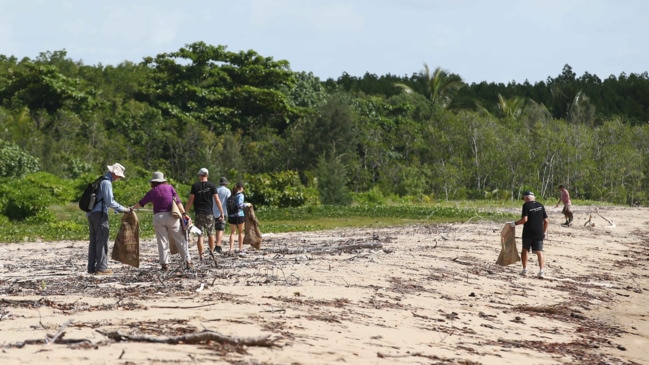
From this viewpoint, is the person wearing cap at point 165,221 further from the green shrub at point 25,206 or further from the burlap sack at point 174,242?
the green shrub at point 25,206

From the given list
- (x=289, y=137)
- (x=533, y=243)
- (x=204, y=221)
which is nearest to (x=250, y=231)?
(x=204, y=221)

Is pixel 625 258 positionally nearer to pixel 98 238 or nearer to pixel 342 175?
pixel 98 238

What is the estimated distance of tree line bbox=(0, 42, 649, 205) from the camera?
178ft

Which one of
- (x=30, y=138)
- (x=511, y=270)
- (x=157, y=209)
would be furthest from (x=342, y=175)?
(x=157, y=209)

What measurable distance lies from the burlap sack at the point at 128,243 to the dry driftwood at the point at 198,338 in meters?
6.21

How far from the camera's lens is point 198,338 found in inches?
316

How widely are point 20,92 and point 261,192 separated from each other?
2320cm

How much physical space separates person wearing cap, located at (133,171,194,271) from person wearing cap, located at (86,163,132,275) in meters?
0.55

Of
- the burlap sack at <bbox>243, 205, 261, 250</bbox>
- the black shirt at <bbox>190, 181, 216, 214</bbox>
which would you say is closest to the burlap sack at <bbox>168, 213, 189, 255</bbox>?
the black shirt at <bbox>190, 181, 216, 214</bbox>

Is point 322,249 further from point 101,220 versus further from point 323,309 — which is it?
point 323,309

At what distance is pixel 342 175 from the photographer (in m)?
45.2

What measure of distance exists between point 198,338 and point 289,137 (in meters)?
50.4

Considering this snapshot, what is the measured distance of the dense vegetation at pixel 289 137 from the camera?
53.7 meters

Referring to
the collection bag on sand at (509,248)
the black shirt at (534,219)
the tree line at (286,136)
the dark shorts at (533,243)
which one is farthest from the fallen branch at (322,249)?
the tree line at (286,136)
